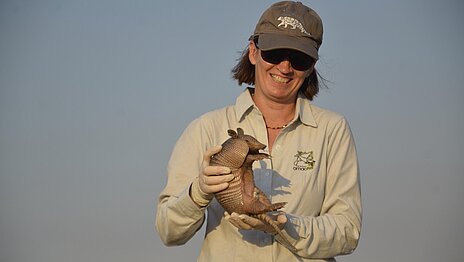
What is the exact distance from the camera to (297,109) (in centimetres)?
447

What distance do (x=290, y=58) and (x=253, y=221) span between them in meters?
0.75

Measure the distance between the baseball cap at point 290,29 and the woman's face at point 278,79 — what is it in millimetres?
55

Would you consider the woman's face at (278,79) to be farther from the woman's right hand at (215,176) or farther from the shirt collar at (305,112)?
the woman's right hand at (215,176)

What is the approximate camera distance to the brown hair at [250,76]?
182 inches

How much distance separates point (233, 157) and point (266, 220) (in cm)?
27

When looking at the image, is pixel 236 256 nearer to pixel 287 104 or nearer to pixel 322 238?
pixel 322 238

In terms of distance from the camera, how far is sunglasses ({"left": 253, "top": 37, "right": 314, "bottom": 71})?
14.3 feet

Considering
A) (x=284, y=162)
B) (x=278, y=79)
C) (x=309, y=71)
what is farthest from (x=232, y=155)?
(x=309, y=71)

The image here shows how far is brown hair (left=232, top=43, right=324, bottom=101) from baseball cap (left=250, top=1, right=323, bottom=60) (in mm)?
189

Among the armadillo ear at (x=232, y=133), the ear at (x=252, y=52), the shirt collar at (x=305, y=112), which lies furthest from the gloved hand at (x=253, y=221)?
the ear at (x=252, y=52)

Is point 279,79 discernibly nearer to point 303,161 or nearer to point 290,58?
point 290,58

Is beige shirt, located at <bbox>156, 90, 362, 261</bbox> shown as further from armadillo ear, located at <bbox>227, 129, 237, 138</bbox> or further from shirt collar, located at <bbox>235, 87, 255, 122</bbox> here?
armadillo ear, located at <bbox>227, 129, 237, 138</bbox>

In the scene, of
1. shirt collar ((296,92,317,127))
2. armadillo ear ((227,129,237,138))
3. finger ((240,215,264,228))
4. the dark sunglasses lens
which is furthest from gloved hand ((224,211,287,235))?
the dark sunglasses lens

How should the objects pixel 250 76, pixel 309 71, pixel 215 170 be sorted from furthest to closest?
pixel 250 76 → pixel 309 71 → pixel 215 170
